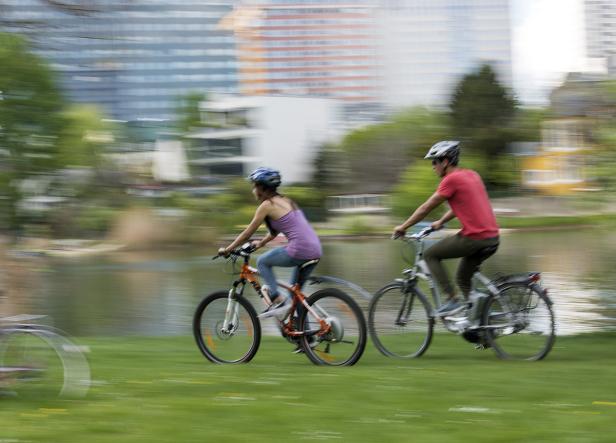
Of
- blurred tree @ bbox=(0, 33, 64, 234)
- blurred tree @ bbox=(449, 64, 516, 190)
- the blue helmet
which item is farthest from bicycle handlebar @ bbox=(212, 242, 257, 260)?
blurred tree @ bbox=(449, 64, 516, 190)

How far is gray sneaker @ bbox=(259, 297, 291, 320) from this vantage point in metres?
8.96

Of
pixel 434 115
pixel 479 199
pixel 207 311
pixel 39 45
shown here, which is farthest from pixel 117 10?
pixel 434 115

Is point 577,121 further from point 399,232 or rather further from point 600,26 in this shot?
point 399,232

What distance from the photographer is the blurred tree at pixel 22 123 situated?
1698 cm

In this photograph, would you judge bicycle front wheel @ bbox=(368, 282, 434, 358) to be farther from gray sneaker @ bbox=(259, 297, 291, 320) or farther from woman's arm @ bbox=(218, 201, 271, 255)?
woman's arm @ bbox=(218, 201, 271, 255)

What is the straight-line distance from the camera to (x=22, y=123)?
18875mm

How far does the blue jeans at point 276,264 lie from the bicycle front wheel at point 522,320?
1.70m

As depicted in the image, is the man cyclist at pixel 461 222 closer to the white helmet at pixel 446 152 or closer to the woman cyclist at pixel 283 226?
the white helmet at pixel 446 152

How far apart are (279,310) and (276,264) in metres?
0.43

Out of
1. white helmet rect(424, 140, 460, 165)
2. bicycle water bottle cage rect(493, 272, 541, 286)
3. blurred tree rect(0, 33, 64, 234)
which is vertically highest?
blurred tree rect(0, 33, 64, 234)

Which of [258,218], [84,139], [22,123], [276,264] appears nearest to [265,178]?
[258,218]

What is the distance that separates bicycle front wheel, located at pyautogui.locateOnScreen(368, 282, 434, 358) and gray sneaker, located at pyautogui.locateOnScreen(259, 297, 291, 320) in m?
0.93

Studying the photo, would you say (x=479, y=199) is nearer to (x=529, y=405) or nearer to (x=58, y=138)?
(x=529, y=405)

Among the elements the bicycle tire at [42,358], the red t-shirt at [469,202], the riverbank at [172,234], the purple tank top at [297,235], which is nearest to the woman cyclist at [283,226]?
the purple tank top at [297,235]
